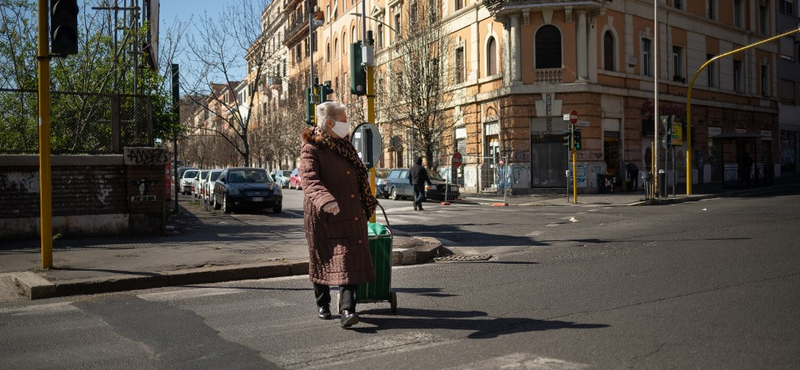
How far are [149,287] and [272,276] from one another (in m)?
1.58

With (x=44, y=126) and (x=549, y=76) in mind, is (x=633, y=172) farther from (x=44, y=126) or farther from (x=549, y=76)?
(x=44, y=126)

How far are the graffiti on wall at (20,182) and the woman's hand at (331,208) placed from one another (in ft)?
30.7

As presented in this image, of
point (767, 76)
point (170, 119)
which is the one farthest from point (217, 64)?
point (767, 76)

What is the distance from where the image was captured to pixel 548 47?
102ft

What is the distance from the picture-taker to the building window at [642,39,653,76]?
3453cm

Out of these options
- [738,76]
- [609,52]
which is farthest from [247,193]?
[738,76]

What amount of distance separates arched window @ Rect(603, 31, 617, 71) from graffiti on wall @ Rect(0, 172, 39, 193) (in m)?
26.0

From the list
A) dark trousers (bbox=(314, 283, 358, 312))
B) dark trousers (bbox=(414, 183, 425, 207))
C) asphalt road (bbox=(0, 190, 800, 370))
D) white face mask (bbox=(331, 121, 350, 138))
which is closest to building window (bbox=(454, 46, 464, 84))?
dark trousers (bbox=(414, 183, 425, 207))

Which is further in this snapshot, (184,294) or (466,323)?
(184,294)

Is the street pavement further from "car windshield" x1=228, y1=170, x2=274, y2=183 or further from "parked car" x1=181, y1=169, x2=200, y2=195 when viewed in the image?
"parked car" x1=181, y1=169, x2=200, y2=195

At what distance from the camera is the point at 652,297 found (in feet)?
22.5

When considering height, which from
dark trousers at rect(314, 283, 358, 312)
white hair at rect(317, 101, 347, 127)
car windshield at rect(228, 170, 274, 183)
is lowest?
dark trousers at rect(314, 283, 358, 312)

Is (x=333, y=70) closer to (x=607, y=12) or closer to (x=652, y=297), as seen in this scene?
(x=607, y=12)

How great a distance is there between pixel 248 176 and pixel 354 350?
18651 millimetres
